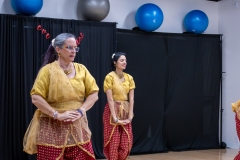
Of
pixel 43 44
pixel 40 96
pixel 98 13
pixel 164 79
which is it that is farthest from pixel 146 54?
pixel 40 96

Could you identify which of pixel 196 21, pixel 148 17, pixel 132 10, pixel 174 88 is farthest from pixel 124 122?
pixel 196 21

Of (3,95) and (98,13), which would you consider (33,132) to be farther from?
(98,13)

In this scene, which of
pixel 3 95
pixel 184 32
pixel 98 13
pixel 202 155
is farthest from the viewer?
pixel 184 32

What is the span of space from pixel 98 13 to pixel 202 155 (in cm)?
280

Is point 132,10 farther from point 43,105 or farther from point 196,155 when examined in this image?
point 43,105

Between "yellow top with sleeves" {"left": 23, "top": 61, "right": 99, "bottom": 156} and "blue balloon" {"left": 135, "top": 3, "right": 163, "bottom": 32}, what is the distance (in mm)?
3598

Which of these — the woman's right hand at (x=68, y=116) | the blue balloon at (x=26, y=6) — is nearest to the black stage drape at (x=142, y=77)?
the blue balloon at (x=26, y=6)

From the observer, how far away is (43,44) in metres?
5.21

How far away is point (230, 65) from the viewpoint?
22.2ft

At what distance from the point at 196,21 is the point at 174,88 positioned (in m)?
1.22

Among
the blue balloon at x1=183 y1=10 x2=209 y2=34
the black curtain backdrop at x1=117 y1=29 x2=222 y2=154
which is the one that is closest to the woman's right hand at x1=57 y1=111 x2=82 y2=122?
the black curtain backdrop at x1=117 y1=29 x2=222 y2=154

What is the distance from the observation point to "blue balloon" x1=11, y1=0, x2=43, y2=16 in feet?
15.9

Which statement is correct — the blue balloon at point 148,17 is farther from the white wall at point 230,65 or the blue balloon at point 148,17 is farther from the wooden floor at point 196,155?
the wooden floor at point 196,155

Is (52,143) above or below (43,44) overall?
below
